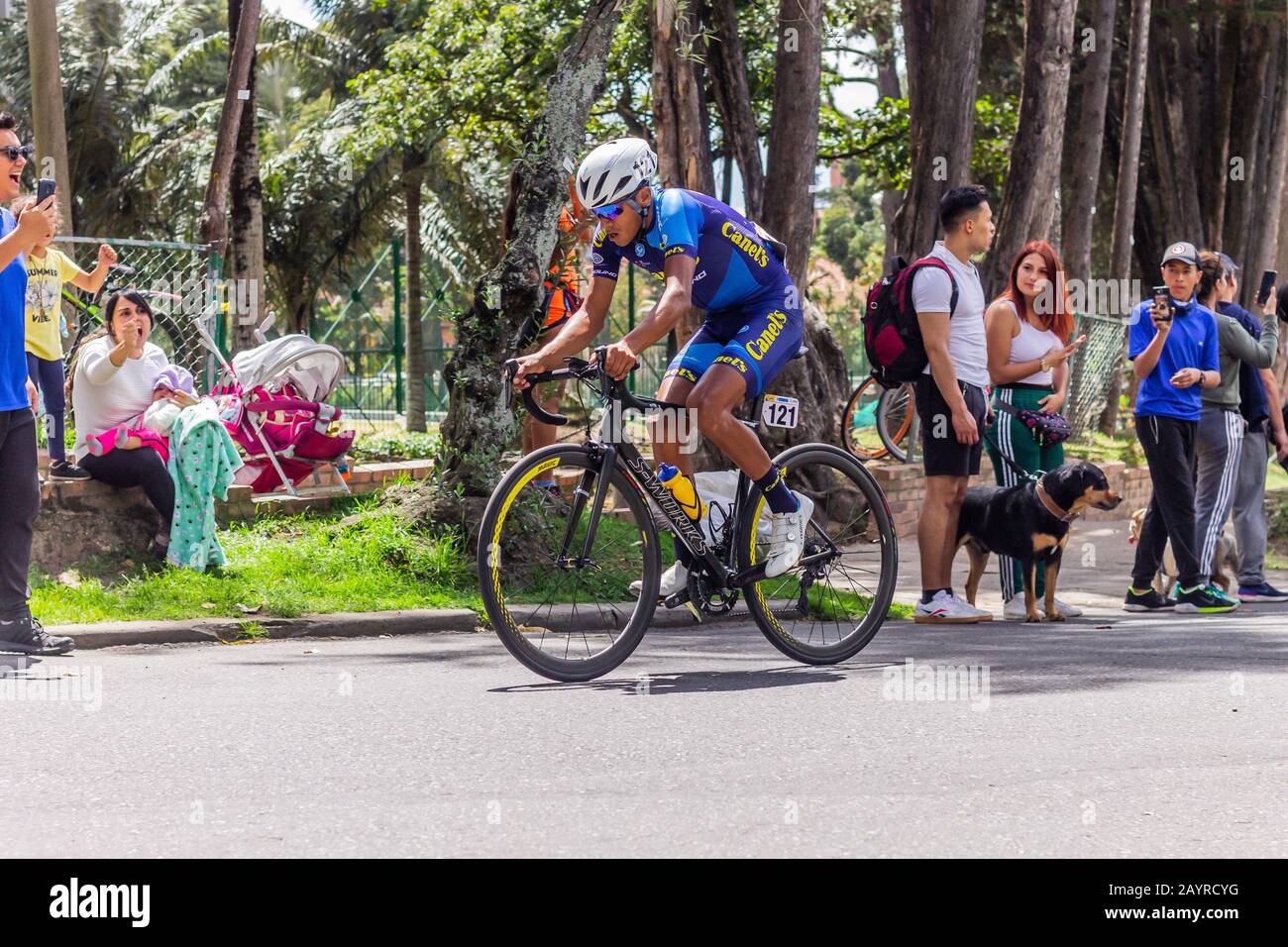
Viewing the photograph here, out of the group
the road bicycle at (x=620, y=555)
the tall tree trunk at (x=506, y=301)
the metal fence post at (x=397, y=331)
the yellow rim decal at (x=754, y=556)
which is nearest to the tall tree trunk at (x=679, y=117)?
the tall tree trunk at (x=506, y=301)

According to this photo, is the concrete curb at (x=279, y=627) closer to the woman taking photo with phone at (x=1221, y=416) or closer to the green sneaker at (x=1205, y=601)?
the green sneaker at (x=1205, y=601)

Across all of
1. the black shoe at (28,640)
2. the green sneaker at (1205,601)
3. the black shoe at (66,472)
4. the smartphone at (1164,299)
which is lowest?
the green sneaker at (1205,601)

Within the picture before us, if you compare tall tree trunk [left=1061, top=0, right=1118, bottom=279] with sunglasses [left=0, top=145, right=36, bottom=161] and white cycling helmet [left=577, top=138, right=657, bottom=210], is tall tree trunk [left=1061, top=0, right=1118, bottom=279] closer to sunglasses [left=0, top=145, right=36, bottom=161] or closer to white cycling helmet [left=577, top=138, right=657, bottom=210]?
white cycling helmet [left=577, top=138, right=657, bottom=210]

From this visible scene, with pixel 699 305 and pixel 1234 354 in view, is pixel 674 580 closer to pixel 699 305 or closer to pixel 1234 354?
pixel 699 305

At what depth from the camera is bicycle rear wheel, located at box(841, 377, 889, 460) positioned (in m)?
13.9

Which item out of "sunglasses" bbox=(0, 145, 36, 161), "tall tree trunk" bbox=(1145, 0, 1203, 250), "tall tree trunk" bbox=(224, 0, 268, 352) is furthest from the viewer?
"tall tree trunk" bbox=(1145, 0, 1203, 250)

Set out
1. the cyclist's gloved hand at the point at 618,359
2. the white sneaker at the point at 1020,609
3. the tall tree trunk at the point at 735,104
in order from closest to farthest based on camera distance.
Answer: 1. the cyclist's gloved hand at the point at 618,359
2. the white sneaker at the point at 1020,609
3. the tall tree trunk at the point at 735,104

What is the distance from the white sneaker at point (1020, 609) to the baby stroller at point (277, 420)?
4.30 meters

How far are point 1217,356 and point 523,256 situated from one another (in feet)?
13.4

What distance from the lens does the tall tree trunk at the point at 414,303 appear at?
26328 mm

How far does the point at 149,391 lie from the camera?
8641 millimetres

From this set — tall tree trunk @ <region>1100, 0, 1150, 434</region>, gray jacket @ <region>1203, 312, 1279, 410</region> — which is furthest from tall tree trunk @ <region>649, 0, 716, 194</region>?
tall tree trunk @ <region>1100, 0, 1150, 434</region>

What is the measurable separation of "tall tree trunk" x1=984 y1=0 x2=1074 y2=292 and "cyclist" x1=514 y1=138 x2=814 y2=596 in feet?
31.0
